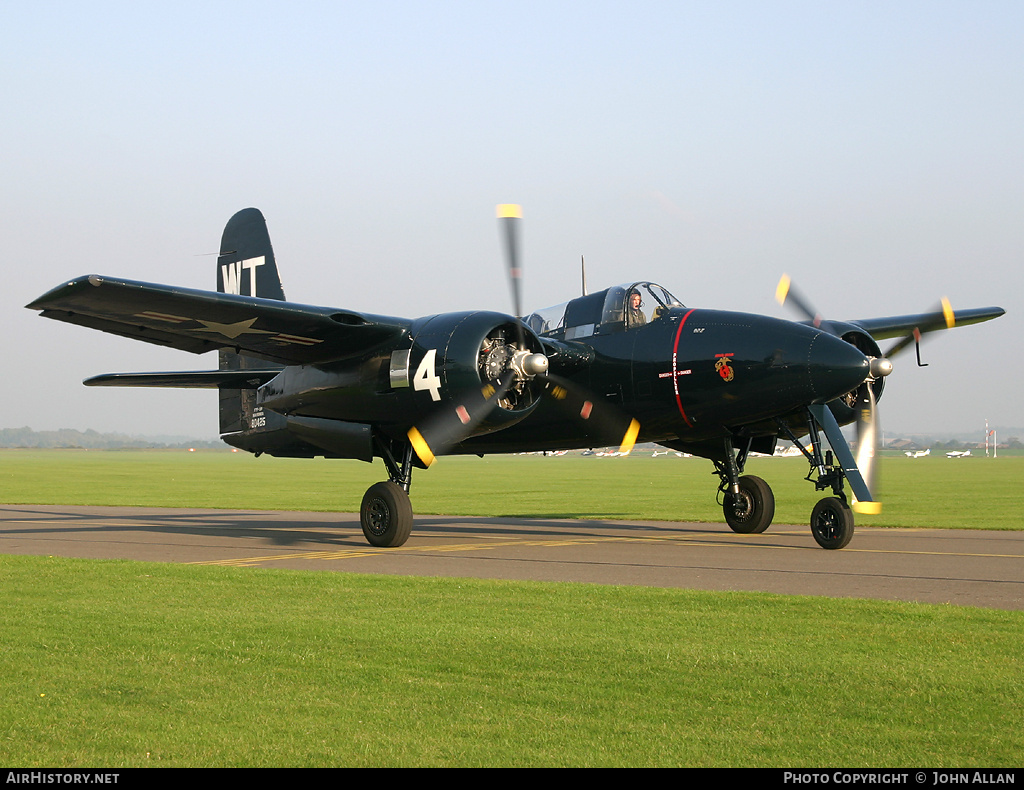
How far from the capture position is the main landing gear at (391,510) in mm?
17688

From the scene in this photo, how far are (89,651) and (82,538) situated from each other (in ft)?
41.7

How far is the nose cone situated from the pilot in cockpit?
121 inches

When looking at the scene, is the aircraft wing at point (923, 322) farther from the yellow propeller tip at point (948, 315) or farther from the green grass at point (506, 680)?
the green grass at point (506, 680)

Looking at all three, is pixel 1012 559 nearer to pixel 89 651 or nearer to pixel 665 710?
pixel 665 710

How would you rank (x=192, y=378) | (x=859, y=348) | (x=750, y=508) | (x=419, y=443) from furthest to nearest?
(x=192, y=378), (x=750, y=508), (x=859, y=348), (x=419, y=443)

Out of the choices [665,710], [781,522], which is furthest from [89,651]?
[781,522]

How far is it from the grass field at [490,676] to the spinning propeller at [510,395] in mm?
4727

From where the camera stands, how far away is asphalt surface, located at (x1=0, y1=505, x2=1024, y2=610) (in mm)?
12229

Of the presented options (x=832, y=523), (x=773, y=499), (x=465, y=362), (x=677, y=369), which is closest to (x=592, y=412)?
(x=677, y=369)

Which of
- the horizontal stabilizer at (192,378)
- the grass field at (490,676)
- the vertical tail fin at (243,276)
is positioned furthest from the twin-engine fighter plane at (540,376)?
the grass field at (490,676)

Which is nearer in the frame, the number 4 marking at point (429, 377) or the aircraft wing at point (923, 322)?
the number 4 marking at point (429, 377)

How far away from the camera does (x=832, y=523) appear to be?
16594mm

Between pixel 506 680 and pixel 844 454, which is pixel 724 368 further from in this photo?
pixel 506 680

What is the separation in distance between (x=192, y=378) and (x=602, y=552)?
33.9ft
